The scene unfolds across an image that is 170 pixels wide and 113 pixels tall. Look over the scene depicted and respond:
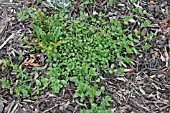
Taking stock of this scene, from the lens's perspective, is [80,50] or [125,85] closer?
[125,85]

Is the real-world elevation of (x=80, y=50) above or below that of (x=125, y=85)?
above

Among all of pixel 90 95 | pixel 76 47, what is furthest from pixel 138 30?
pixel 90 95

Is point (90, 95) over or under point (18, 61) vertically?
under

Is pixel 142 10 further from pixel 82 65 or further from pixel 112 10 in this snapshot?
pixel 82 65
